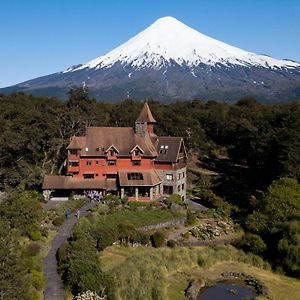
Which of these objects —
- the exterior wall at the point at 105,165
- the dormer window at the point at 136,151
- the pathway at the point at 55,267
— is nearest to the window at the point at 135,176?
the exterior wall at the point at 105,165

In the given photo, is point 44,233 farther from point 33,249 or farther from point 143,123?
point 143,123

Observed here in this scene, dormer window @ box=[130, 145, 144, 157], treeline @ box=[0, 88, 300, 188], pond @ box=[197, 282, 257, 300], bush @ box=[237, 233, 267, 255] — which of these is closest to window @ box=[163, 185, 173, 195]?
dormer window @ box=[130, 145, 144, 157]

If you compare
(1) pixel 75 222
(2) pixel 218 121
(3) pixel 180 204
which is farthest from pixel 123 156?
(2) pixel 218 121

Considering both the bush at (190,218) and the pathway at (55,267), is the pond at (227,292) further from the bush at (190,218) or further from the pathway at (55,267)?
the bush at (190,218)

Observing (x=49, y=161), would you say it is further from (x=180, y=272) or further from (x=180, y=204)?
(x=180, y=272)

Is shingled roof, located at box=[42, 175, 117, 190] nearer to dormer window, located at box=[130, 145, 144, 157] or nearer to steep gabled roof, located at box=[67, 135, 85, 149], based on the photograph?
steep gabled roof, located at box=[67, 135, 85, 149]
